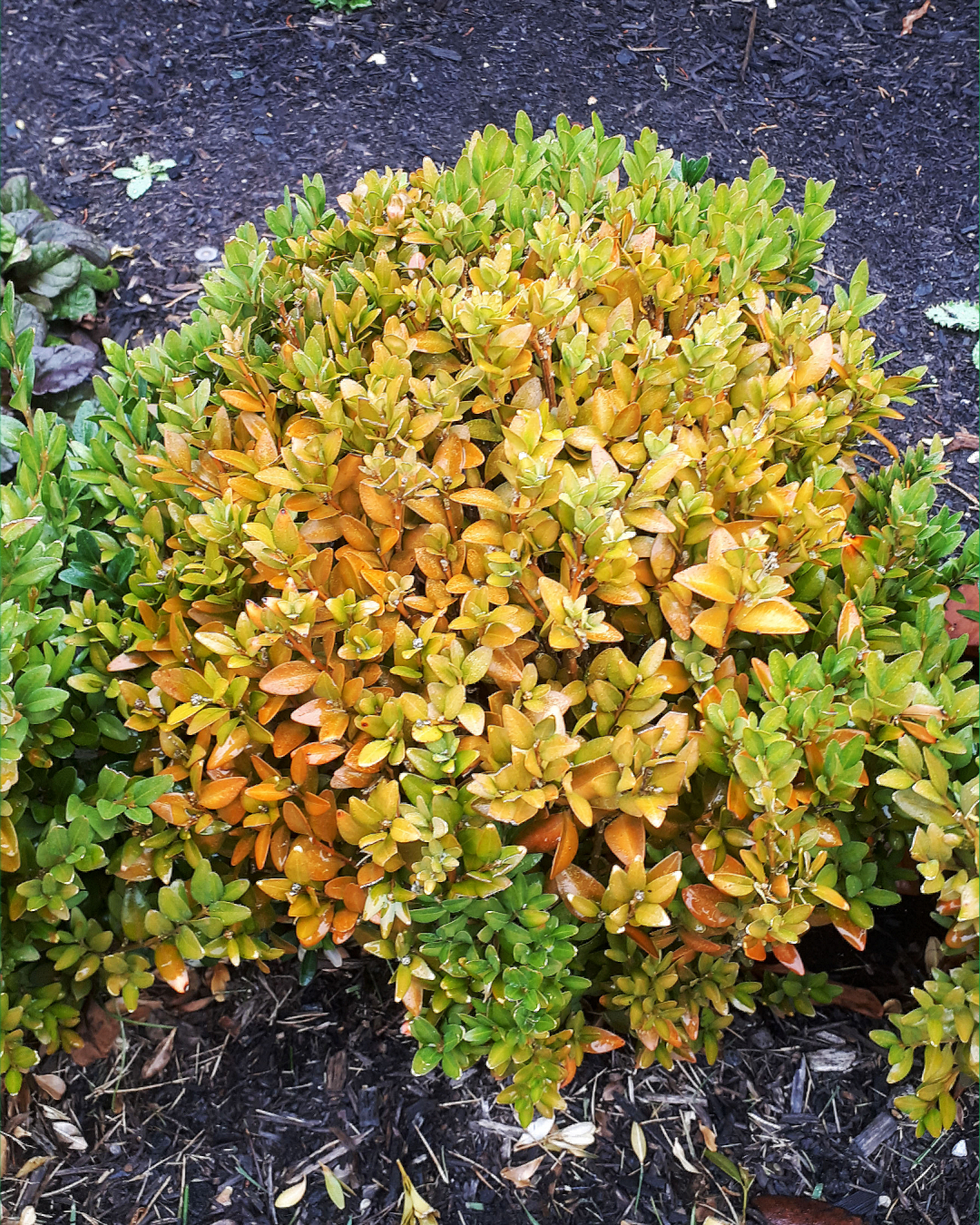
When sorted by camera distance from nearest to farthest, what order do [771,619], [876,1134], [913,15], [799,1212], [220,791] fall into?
[771,619] → [220,791] → [799,1212] → [876,1134] → [913,15]

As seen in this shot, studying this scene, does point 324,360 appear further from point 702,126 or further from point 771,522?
point 702,126

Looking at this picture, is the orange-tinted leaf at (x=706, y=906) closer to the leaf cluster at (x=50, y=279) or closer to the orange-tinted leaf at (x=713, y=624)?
the orange-tinted leaf at (x=713, y=624)

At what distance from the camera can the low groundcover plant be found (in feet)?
5.19

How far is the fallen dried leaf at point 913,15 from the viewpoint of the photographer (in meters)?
4.79

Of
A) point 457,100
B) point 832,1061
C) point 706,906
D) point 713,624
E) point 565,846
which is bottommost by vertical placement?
point 832,1061

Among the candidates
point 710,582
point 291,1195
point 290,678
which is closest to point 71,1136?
point 291,1195

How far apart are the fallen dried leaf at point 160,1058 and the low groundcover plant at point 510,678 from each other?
0.74ft

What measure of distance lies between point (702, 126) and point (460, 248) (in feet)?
9.72

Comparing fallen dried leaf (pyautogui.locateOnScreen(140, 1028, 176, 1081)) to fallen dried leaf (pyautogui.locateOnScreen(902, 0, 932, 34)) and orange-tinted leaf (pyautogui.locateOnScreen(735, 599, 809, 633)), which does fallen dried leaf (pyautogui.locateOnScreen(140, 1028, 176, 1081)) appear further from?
fallen dried leaf (pyautogui.locateOnScreen(902, 0, 932, 34))

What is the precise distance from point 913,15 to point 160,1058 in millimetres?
5797

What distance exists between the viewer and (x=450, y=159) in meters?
4.46

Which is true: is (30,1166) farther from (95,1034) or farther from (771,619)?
(771,619)

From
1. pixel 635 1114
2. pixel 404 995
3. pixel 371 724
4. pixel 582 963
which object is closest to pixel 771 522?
pixel 371 724

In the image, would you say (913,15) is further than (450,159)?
Yes
